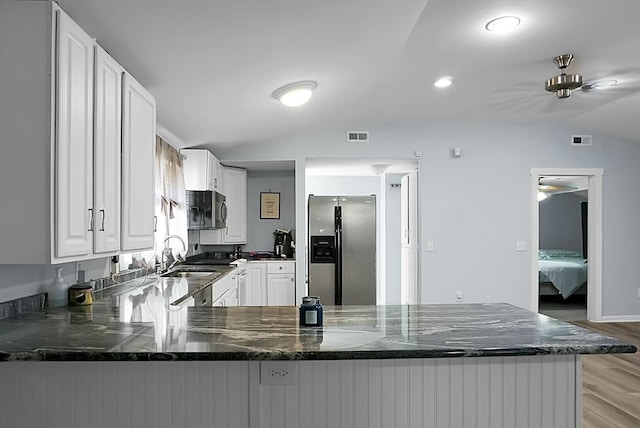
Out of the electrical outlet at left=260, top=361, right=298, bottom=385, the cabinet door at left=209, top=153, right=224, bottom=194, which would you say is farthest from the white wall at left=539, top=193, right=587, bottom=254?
the electrical outlet at left=260, top=361, right=298, bottom=385

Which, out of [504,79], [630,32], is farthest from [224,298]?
[630,32]

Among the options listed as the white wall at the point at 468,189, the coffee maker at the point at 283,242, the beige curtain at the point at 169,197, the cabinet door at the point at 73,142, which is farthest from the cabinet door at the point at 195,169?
the cabinet door at the point at 73,142

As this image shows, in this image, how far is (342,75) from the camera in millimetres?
3752

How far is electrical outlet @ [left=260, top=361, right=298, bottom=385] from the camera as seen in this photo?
5.11 ft

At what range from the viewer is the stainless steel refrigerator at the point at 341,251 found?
6660 mm

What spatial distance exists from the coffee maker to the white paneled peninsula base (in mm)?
4688

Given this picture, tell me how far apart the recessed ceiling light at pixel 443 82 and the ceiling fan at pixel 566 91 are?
Answer: 0.61 meters

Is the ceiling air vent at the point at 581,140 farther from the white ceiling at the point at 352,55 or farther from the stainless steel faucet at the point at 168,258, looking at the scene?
the stainless steel faucet at the point at 168,258

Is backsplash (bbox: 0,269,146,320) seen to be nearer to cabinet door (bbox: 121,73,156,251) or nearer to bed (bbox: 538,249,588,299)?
cabinet door (bbox: 121,73,156,251)

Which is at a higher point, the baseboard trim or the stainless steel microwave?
the stainless steel microwave

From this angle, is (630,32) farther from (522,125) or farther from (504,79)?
(522,125)

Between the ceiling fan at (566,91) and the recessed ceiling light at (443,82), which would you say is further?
the recessed ceiling light at (443,82)

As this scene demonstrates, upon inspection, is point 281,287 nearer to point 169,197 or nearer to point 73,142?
point 169,197

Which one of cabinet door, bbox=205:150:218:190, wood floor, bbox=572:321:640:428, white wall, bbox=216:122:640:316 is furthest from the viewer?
white wall, bbox=216:122:640:316
